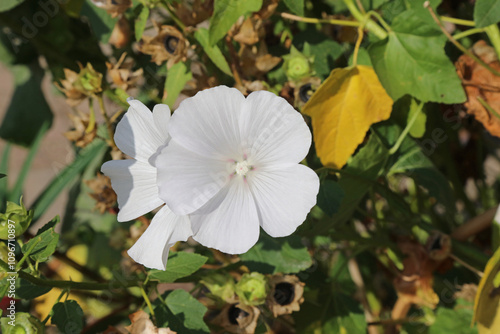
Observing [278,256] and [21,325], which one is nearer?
[21,325]

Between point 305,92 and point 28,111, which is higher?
point 305,92

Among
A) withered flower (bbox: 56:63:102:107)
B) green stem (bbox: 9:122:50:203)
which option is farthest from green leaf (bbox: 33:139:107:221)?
withered flower (bbox: 56:63:102:107)

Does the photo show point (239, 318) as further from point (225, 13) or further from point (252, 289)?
point (225, 13)

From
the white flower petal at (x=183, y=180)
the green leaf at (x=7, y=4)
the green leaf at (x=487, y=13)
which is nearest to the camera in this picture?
the white flower petal at (x=183, y=180)

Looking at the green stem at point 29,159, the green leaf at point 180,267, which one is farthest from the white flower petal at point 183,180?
the green stem at point 29,159

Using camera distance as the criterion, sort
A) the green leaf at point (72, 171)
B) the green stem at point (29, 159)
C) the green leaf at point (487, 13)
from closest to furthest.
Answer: the green leaf at point (487, 13) → the green leaf at point (72, 171) → the green stem at point (29, 159)

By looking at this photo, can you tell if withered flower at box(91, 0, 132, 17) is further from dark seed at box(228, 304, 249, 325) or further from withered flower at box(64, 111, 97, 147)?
dark seed at box(228, 304, 249, 325)

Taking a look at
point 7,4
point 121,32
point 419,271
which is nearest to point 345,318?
point 419,271

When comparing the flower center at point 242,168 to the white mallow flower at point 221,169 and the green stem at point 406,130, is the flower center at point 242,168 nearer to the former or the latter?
the white mallow flower at point 221,169
